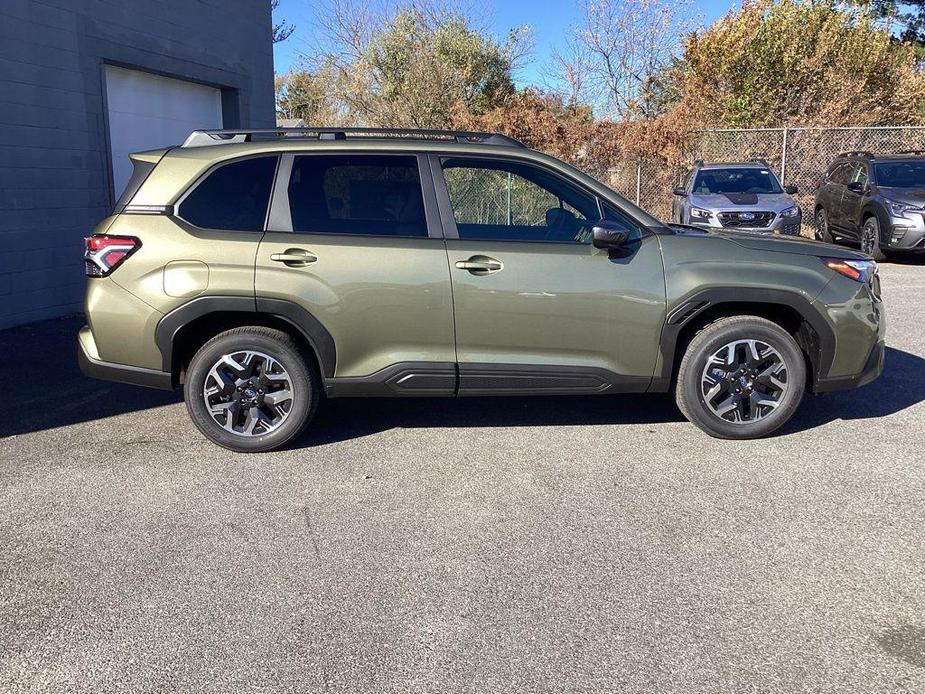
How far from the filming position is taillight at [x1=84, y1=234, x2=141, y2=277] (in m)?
4.47

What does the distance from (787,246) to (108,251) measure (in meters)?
4.05

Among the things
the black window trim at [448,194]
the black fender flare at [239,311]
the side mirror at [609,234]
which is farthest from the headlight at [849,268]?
the black fender flare at [239,311]

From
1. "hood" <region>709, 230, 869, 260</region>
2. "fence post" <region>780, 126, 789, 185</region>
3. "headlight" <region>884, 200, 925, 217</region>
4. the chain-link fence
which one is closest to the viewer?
"hood" <region>709, 230, 869, 260</region>

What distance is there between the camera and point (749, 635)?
281 cm

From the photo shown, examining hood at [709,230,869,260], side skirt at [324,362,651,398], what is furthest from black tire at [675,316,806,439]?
hood at [709,230,869,260]

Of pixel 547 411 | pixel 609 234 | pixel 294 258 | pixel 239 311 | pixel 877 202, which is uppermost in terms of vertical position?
pixel 877 202

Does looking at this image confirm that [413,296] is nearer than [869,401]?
Yes

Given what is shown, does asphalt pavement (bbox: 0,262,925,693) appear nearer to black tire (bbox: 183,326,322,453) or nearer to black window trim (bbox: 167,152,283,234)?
black tire (bbox: 183,326,322,453)

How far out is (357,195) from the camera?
470 centimetres

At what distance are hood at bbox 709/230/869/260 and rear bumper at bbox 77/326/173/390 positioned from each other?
3515 millimetres

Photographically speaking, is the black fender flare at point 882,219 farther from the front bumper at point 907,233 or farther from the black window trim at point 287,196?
the black window trim at point 287,196

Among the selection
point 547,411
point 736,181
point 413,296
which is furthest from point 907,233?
point 413,296

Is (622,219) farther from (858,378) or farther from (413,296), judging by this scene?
(858,378)

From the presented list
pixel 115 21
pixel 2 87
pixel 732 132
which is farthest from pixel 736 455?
pixel 732 132
